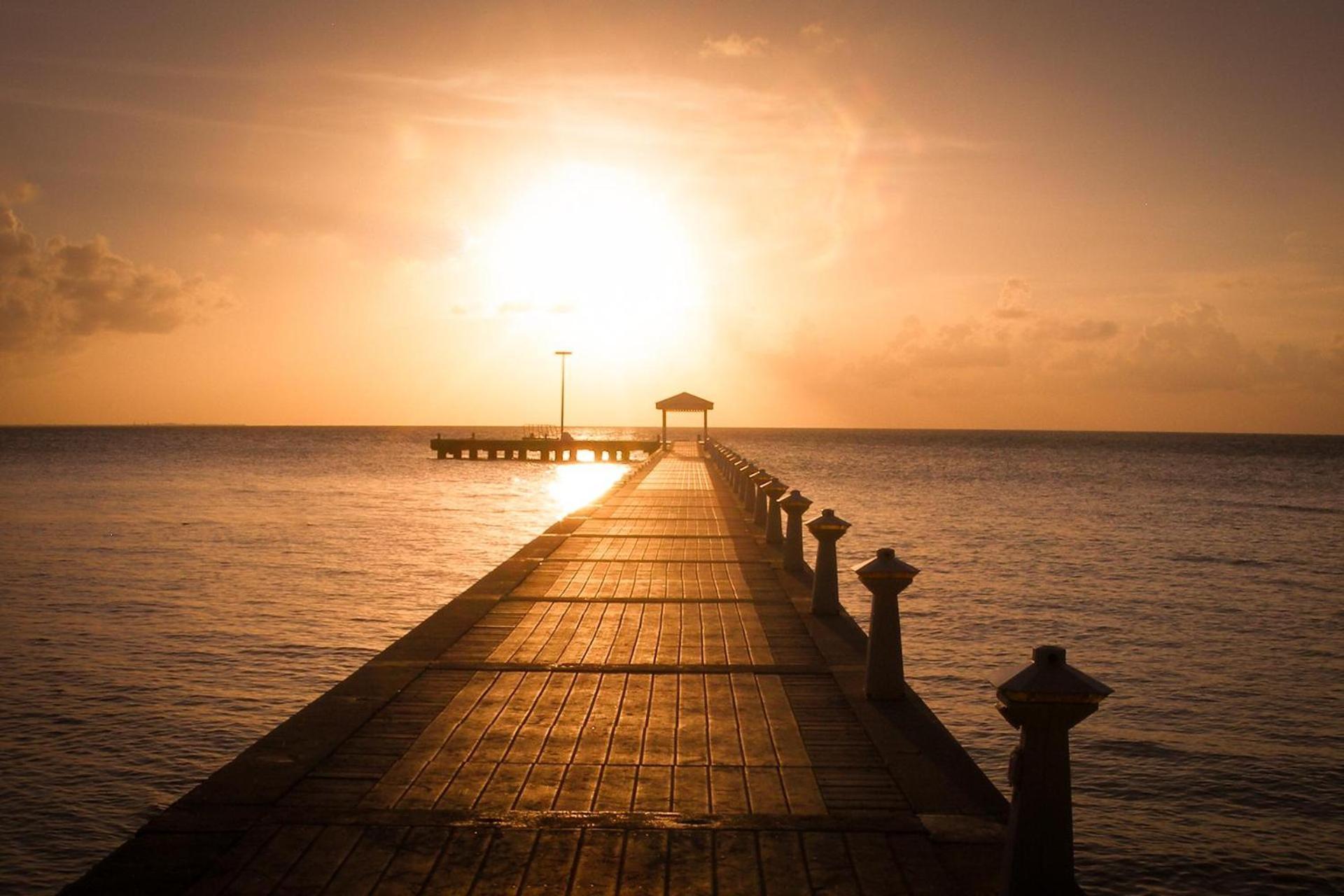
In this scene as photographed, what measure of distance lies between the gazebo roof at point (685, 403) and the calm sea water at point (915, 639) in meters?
15.6

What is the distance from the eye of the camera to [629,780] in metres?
5.85

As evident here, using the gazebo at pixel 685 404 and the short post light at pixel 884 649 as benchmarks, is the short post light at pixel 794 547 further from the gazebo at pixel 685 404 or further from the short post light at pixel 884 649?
the gazebo at pixel 685 404

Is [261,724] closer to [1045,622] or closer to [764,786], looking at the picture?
A: [764,786]

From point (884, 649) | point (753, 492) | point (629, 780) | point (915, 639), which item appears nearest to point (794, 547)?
point (915, 639)

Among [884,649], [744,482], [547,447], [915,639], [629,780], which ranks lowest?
[915,639]

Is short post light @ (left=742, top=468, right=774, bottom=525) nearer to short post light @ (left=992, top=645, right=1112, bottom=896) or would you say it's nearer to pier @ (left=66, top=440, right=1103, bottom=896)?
pier @ (left=66, top=440, right=1103, bottom=896)

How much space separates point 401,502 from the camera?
45156 mm

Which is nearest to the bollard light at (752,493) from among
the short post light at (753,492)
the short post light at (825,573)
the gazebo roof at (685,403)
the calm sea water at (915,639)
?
the short post light at (753,492)

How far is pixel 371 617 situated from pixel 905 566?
43.2 ft

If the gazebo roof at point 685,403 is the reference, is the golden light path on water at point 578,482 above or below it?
below

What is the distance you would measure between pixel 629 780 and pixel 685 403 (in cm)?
5610

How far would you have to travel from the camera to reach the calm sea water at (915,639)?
9484mm

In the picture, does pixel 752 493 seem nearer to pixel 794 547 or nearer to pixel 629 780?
pixel 794 547

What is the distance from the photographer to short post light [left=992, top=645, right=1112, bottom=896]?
417cm
